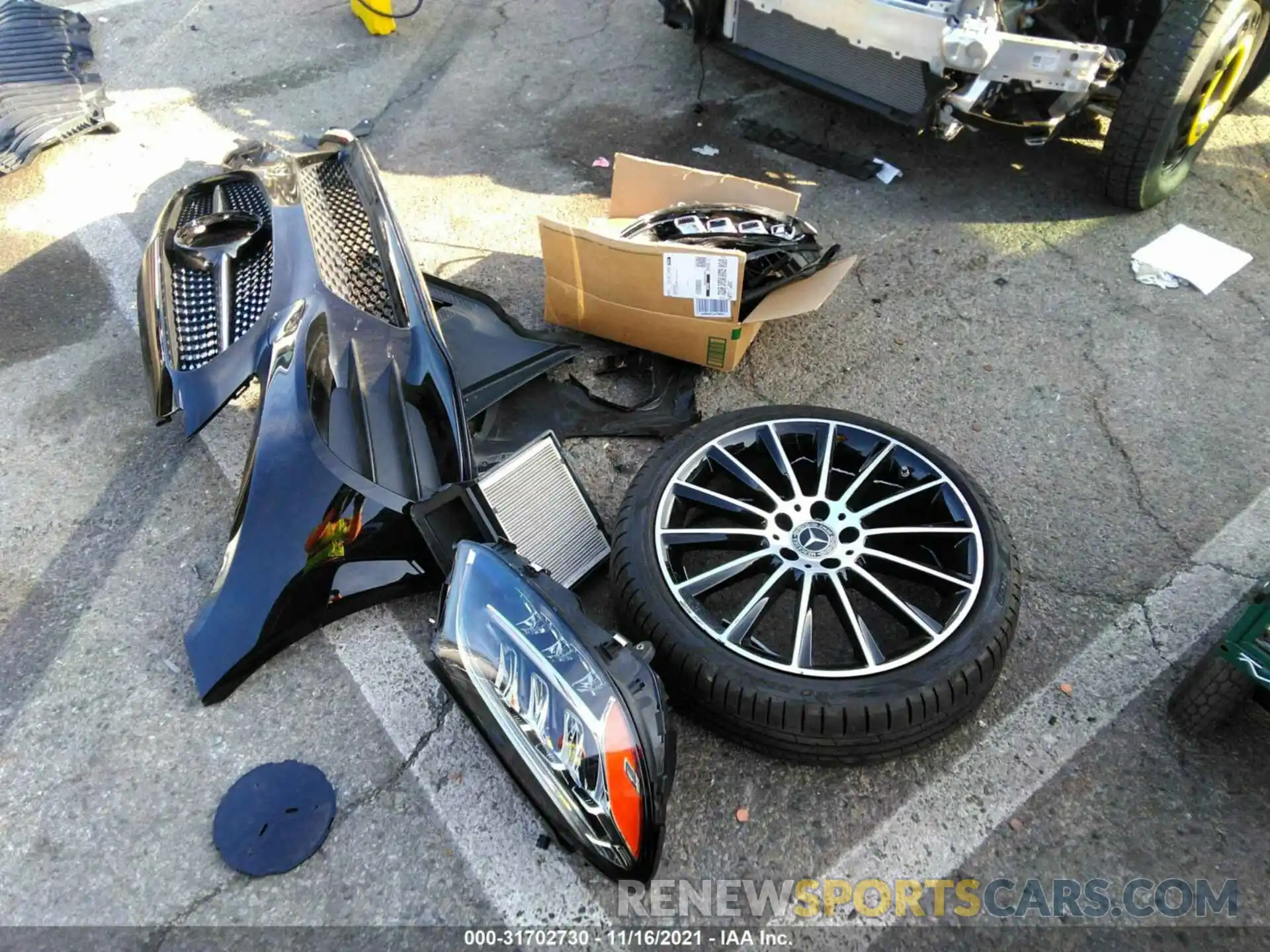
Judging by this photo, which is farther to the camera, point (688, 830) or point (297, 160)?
point (297, 160)

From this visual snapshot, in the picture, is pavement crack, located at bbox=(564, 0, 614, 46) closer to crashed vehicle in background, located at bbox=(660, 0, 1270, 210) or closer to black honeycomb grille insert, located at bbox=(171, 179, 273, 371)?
crashed vehicle in background, located at bbox=(660, 0, 1270, 210)

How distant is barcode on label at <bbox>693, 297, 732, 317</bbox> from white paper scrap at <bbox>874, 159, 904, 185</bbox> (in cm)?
171

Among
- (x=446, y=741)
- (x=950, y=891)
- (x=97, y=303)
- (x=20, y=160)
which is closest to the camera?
(x=950, y=891)

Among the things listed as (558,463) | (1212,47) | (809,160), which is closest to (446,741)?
(558,463)

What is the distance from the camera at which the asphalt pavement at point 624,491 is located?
2082mm

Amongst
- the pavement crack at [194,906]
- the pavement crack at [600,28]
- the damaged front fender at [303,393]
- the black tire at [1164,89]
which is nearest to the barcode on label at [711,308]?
the damaged front fender at [303,393]

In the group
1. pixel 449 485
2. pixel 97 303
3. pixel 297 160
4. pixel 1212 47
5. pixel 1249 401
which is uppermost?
pixel 1212 47

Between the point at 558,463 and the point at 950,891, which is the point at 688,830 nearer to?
the point at 950,891

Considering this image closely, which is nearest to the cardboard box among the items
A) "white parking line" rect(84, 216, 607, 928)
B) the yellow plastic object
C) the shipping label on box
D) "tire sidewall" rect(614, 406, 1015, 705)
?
the shipping label on box

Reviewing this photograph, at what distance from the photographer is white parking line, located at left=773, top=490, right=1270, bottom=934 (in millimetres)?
2096

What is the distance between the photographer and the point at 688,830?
7.00 ft

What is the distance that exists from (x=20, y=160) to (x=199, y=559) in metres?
2.98

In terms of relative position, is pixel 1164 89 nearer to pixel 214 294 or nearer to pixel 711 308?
pixel 711 308

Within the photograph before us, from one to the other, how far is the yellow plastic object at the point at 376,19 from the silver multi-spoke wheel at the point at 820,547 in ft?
14.2
